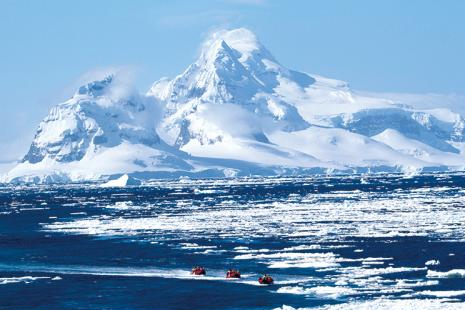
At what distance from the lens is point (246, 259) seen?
76375mm

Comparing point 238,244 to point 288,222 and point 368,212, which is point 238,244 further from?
point 368,212

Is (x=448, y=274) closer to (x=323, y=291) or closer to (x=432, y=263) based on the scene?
(x=432, y=263)

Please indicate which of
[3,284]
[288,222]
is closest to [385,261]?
[3,284]

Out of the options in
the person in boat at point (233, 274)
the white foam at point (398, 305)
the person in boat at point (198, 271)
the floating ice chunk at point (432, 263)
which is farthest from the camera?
the floating ice chunk at point (432, 263)

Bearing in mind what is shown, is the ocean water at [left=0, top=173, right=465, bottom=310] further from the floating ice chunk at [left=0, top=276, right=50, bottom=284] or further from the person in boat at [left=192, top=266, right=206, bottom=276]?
the person in boat at [left=192, top=266, right=206, bottom=276]

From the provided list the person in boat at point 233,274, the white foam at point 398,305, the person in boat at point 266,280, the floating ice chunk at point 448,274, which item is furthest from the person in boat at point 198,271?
the white foam at point 398,305

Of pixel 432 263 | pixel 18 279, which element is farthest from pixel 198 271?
pixel 432 263

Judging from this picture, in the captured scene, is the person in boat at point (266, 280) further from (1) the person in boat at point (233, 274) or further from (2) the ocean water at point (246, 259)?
(1) the person in boat at point (233, 274)

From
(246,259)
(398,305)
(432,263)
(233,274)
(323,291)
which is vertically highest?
(246,259)

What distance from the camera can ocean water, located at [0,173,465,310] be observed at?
5784cm

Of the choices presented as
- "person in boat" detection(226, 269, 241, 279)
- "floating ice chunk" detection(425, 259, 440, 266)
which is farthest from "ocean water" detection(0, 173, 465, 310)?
"person in boat" detection(226, 269, 241, 279)

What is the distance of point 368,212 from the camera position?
12144cm

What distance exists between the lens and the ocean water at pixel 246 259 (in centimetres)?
5784

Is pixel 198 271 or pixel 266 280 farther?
pixel 198 271
